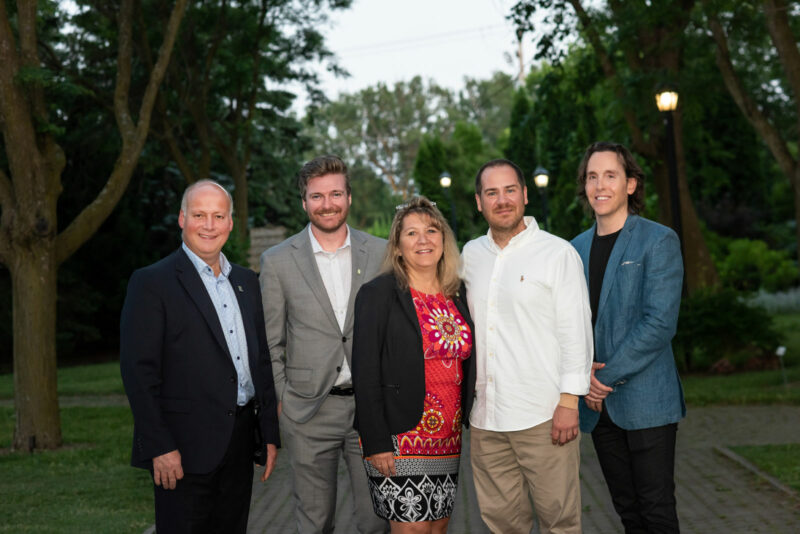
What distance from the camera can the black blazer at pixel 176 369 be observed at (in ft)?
14.4

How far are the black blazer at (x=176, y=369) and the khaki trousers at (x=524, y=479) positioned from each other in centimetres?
142

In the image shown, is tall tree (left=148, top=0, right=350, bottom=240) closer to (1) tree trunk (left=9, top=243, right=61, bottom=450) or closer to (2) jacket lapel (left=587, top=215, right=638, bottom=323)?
(1) tree trunk (left=9, top=243, right=61, bottom=450)

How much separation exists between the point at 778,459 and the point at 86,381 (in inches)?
713

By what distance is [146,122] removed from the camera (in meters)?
12.8

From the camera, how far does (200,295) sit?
461 centimetres

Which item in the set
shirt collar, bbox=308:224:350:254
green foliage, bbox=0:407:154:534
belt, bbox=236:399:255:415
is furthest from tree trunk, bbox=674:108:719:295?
belt, bbox=236:399:255:415

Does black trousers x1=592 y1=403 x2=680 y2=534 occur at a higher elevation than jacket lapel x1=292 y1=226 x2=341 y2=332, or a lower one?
lower

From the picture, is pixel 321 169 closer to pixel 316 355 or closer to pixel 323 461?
pixel 316 355

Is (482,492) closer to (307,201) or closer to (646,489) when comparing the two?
(646,489)

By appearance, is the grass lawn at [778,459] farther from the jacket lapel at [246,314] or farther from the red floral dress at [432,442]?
the jacket lapel at [246,314]

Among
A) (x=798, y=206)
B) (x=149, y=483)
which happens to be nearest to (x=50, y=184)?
(x=149, y=483)

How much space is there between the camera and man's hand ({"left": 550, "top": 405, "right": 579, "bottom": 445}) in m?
4.84

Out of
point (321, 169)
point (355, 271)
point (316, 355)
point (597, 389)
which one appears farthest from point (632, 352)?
point (321, 169)

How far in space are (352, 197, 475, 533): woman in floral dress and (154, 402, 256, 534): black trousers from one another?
595 mm
